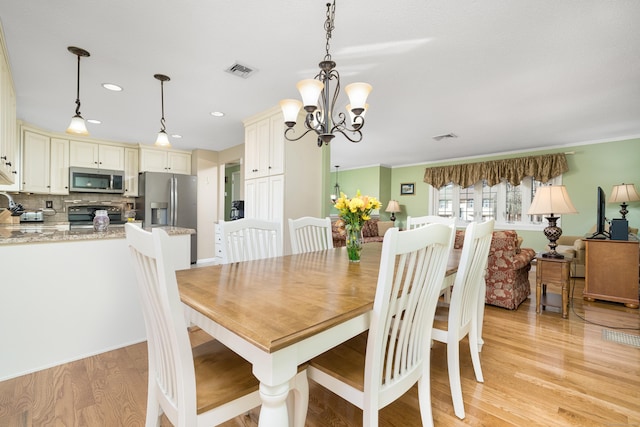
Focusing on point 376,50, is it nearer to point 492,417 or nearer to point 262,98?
point 262,98

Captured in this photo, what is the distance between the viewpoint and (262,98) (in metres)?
3.09

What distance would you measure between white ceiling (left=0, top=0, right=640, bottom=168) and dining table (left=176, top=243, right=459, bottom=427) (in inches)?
62.2

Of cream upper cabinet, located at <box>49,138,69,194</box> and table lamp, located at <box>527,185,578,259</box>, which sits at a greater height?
cream upper cabinet, located at <box>49,138,69,194</box>

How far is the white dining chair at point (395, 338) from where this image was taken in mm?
905

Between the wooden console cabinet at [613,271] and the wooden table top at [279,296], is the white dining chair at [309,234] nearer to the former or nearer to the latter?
the wooden table top at [279,296]

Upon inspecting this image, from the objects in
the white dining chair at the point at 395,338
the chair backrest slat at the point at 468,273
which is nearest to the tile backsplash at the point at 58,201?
the white dining chair at the point at 395,338

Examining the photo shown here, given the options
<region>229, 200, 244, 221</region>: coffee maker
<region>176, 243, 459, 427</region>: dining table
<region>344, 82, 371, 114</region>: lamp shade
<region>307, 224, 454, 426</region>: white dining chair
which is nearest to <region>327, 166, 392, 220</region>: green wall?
<region>229, 200, 244, 221</region>: coffee maker

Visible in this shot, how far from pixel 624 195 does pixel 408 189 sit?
151 inches

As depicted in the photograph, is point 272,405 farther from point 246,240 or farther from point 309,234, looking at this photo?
point 309,234

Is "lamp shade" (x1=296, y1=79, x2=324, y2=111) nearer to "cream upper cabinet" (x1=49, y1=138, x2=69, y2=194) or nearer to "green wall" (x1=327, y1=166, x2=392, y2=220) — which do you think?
"cream upper cabinet" (x1=49, y1=138, x2=69, y2=194)

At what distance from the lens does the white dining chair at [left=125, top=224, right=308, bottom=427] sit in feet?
2.58

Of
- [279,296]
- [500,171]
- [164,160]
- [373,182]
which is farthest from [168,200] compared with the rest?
[500,171]

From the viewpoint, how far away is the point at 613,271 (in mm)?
3240

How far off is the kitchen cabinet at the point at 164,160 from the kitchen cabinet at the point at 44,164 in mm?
1097
